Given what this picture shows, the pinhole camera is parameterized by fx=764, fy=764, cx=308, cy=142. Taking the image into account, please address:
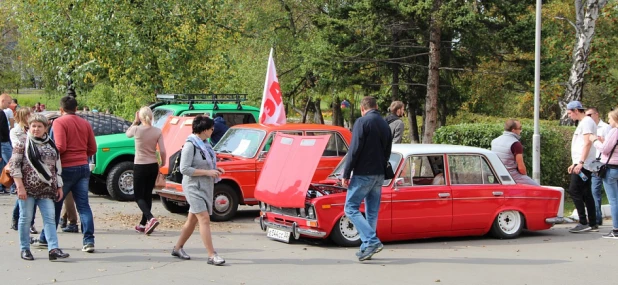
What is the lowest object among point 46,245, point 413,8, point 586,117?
point 46,245

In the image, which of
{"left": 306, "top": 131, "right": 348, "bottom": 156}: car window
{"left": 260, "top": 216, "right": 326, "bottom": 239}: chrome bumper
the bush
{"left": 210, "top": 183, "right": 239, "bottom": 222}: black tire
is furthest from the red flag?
{"left": 260, "top": 216, "right": 326, "bottom": 239}: chrome bumper

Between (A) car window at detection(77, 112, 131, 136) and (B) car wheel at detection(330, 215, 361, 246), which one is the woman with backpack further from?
(A) car window at detection(77, 112, 131, 136)

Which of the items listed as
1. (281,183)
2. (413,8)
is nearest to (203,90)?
(413,8)

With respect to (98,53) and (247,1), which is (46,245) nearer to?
(98,53)

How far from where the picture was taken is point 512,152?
11414mm

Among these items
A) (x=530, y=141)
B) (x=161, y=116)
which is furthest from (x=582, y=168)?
(x=161, y=116)

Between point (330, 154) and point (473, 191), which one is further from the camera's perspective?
point (330, 154)

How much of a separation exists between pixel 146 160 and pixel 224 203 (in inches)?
86.3

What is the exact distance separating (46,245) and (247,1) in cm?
2753

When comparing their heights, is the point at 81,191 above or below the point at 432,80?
below

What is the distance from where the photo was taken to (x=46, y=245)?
31.6ft

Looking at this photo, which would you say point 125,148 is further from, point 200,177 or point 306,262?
point 306,262

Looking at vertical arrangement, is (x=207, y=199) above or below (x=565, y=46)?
below

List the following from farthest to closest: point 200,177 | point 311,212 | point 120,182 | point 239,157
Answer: point 120,182, point 239,157, point 311,212, point 200,177
